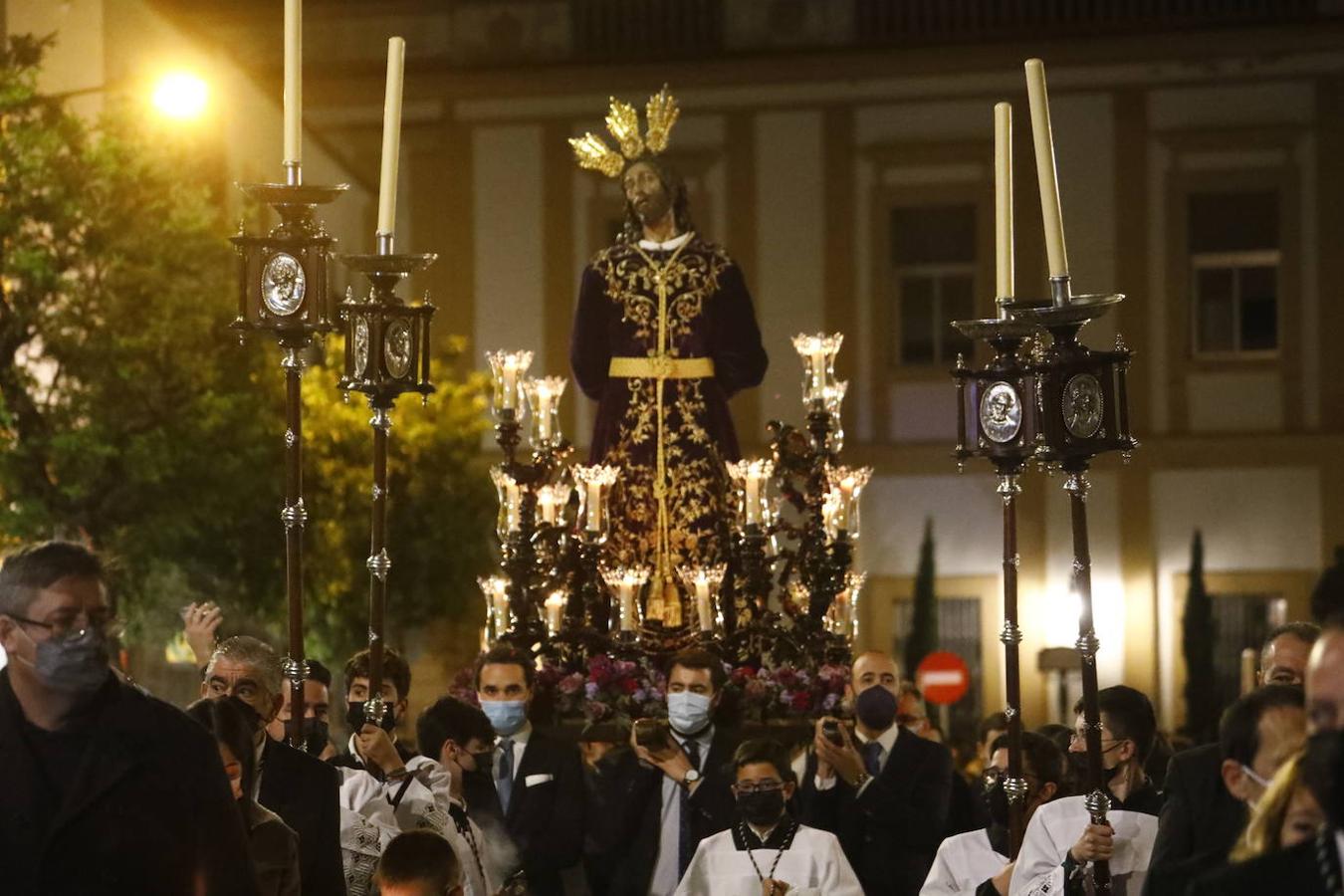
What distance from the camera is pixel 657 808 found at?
29.4ft

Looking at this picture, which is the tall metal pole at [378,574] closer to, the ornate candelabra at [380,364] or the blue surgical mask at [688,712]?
the ornate candelabra at [380,364]

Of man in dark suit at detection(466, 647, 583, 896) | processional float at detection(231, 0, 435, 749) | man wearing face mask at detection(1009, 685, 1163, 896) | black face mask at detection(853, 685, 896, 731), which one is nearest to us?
man wearing face mask at detection(1009, 685, 1163, 896)

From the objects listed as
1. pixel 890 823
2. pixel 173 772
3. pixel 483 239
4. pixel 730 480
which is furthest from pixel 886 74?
pixel 173 772

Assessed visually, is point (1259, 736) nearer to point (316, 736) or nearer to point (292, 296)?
point (292, 296)

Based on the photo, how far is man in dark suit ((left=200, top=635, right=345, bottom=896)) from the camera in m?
6.25

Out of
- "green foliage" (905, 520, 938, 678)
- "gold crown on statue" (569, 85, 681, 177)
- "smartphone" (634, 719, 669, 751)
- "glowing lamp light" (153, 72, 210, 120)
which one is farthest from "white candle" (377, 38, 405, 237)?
"green foliage" (905, 520, 938, 678)

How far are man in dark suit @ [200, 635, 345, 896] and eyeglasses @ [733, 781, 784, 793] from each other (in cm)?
196

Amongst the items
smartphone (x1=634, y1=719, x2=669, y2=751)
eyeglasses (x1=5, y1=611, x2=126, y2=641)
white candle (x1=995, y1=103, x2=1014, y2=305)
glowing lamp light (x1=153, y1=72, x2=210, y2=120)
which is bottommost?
smartphone (x1=634, y1=719, x2=669, y2=751)

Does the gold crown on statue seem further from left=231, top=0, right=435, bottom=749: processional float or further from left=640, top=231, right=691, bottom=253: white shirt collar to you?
left=231, top=0, right=435, bottom=749: processional float

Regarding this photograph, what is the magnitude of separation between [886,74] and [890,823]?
18184mm

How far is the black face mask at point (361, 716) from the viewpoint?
7676 millimetres

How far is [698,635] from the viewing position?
1045 centimetres

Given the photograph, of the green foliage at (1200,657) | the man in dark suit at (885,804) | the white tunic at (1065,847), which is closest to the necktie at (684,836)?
the man in dark suit at (885,804)

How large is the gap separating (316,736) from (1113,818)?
2854 mm
